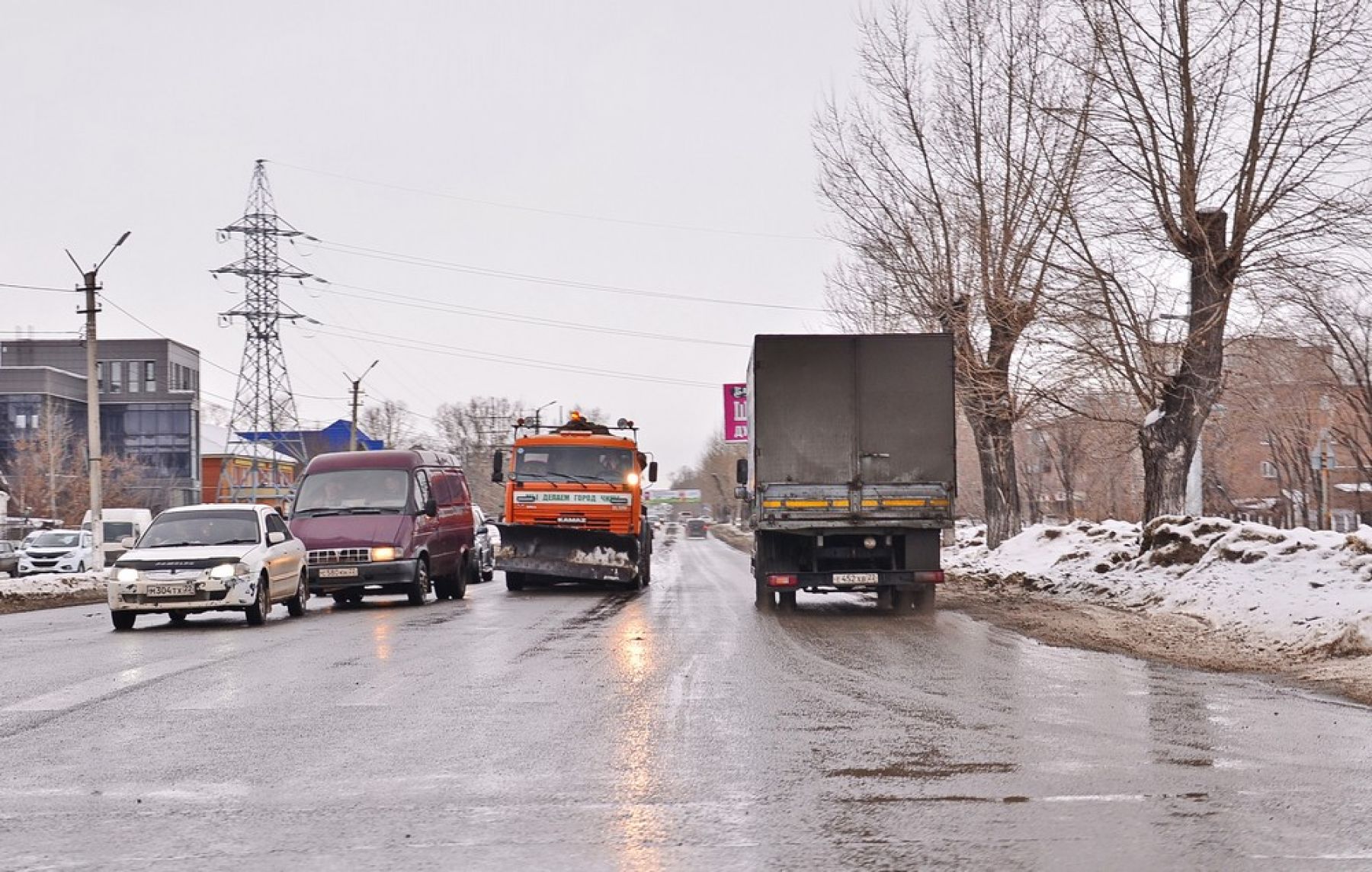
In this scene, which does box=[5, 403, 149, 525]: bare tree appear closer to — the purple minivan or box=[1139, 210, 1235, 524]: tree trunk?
the purple minivan

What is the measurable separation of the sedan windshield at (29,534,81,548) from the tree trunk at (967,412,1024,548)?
27564 mm

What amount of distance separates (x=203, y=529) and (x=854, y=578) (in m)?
8.65

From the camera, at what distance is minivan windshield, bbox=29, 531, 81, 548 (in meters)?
44.8

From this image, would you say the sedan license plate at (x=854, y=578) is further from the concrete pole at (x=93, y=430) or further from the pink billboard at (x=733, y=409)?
the pink billboard at (x=733, y=409)

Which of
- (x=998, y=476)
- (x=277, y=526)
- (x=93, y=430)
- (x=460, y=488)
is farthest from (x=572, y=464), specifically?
(x=93, y=430)

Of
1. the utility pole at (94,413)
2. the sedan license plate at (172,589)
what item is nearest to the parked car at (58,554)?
the utility pole at (94,413)

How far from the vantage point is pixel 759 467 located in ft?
63.7

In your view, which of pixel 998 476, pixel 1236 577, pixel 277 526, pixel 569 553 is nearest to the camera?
pixel 1236 577

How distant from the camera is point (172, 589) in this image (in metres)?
17.9

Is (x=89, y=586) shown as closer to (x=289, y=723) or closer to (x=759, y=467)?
(x=759, y=467)

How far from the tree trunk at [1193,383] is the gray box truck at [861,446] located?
5.46 m

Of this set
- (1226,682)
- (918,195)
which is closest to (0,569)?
(918,195)

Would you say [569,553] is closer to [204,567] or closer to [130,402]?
[204,567]

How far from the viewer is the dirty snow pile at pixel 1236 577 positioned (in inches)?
589
